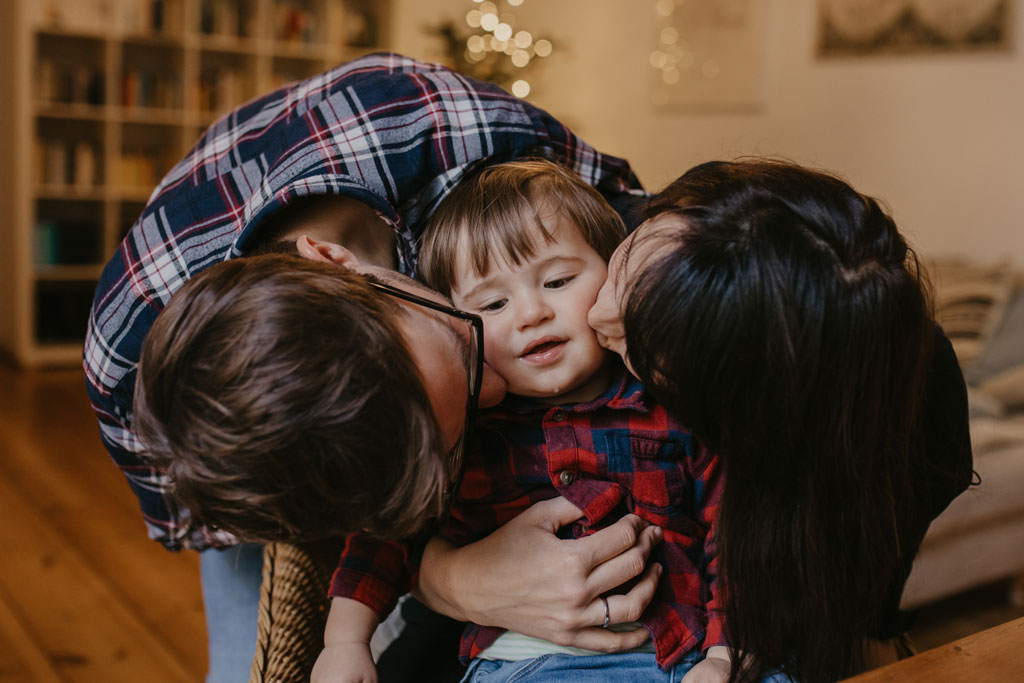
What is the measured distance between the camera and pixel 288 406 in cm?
72

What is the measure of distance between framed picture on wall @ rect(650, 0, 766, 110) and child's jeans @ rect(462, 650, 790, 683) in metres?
4.13

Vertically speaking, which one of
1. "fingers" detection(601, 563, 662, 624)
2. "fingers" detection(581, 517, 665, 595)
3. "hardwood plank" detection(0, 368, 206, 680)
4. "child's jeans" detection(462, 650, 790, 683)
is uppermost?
"fingers" detection(581, 517, 665, 595)

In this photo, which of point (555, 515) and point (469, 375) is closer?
point (469, 375)

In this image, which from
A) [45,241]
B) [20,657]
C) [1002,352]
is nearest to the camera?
[20,657]

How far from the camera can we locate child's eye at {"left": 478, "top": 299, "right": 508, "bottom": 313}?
1060mm

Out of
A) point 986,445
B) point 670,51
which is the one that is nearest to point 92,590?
point 986,445

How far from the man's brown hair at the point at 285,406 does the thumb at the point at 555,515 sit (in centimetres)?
26

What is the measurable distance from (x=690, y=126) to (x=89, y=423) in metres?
3.36

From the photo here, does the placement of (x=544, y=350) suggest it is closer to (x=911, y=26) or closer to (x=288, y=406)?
(x=288, y=406)

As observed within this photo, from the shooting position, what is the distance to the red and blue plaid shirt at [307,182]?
43.4 inches

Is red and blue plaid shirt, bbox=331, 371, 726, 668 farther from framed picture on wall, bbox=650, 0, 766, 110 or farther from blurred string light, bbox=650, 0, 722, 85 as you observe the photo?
blurred string light, bbox=650, 0, 722, 85

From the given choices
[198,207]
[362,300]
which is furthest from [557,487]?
[198,207]

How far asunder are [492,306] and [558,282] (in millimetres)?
81

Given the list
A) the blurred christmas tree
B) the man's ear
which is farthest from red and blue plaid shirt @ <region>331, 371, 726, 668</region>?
the blurred christmas tree
